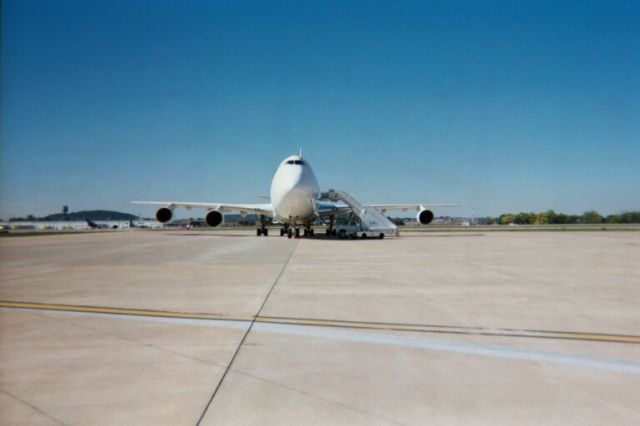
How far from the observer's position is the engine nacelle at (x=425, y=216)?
29625 mm

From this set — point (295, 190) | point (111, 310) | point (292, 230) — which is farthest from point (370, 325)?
point (292, 230)

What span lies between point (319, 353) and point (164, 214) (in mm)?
27401

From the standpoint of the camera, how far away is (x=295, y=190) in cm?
2180

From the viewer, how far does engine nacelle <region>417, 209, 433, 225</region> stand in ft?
97.2

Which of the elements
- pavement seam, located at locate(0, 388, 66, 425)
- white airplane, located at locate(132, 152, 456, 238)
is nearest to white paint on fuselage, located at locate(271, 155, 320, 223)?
white airplane, located at locate(132, 152, 456, 238)

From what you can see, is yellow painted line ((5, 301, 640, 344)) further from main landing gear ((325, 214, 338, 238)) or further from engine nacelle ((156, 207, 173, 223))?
main landing gear ((325, 214, 338, 238))

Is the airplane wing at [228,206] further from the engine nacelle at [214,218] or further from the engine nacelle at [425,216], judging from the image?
the engine nacelle at [425,216]

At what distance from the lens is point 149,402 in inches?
113

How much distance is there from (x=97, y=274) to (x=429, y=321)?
803 centimetres

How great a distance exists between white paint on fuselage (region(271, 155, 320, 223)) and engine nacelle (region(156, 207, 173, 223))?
9.36 meters

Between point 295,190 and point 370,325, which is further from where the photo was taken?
point 295,190

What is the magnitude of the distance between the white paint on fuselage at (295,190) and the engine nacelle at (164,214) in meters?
9.36

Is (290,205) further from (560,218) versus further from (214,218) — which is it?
(560,218)

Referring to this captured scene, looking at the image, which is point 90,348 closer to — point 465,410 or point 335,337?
point 335,337
